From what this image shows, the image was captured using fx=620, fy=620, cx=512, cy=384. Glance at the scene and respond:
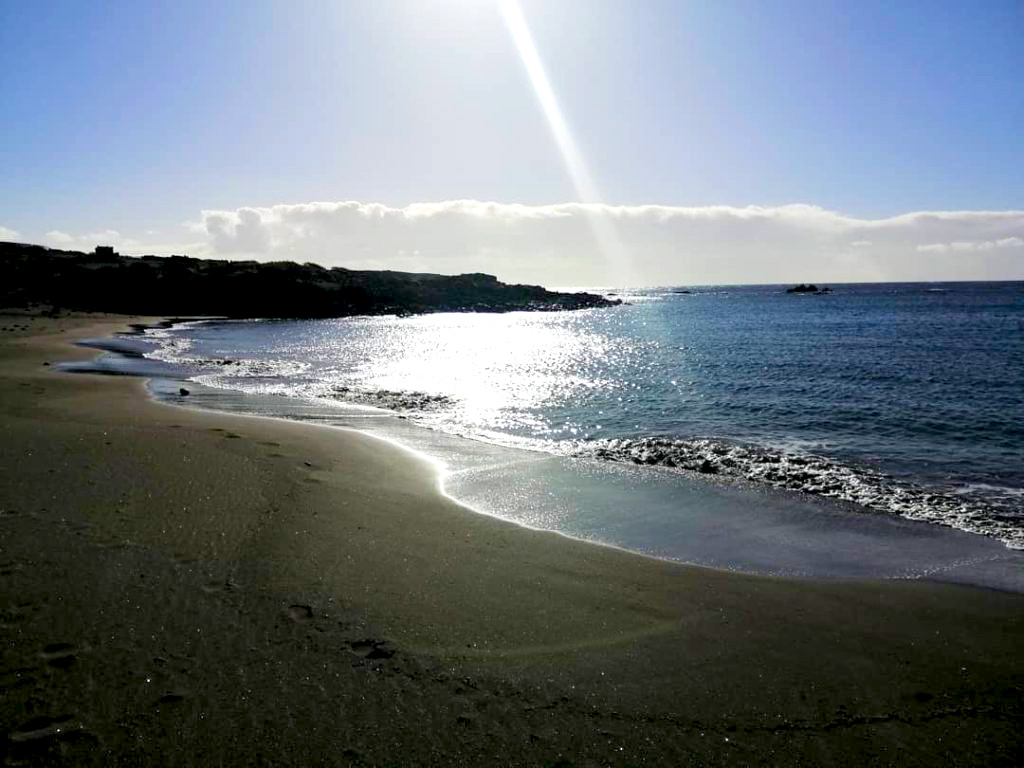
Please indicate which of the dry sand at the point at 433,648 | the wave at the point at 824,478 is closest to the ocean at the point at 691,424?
the wave at the point at 824,478

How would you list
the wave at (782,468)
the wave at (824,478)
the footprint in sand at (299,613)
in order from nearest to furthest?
1. the footprint in sand at (299,613)
2. the wave at (824,478)
3. the wave at (782,468)

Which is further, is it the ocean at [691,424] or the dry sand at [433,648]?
the ocean at [691,424]

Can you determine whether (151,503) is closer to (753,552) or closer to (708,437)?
(753,552)

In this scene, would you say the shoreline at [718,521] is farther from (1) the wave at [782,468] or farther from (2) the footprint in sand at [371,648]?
(2) the footprint in sand at [371,648]

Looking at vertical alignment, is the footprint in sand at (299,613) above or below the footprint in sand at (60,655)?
below

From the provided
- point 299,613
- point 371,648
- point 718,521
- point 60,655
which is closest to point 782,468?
point 718,521

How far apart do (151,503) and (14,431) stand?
22.8 feet

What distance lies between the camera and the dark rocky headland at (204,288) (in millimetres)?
85938

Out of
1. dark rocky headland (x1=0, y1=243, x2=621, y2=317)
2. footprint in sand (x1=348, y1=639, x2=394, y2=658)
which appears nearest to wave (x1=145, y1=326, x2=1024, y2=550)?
footprint in sand (x1=348, y1=639, x2=394, y2=658)

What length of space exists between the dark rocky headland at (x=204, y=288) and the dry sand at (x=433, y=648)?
287 ft

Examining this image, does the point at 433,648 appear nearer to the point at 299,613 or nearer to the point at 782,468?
the point at 299,613

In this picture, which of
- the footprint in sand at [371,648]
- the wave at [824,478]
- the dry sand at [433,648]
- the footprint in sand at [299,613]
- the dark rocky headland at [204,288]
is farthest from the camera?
the dark rocky headland at [204,288]

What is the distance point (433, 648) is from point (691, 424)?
50.9 feet

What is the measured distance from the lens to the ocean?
37.5ft
